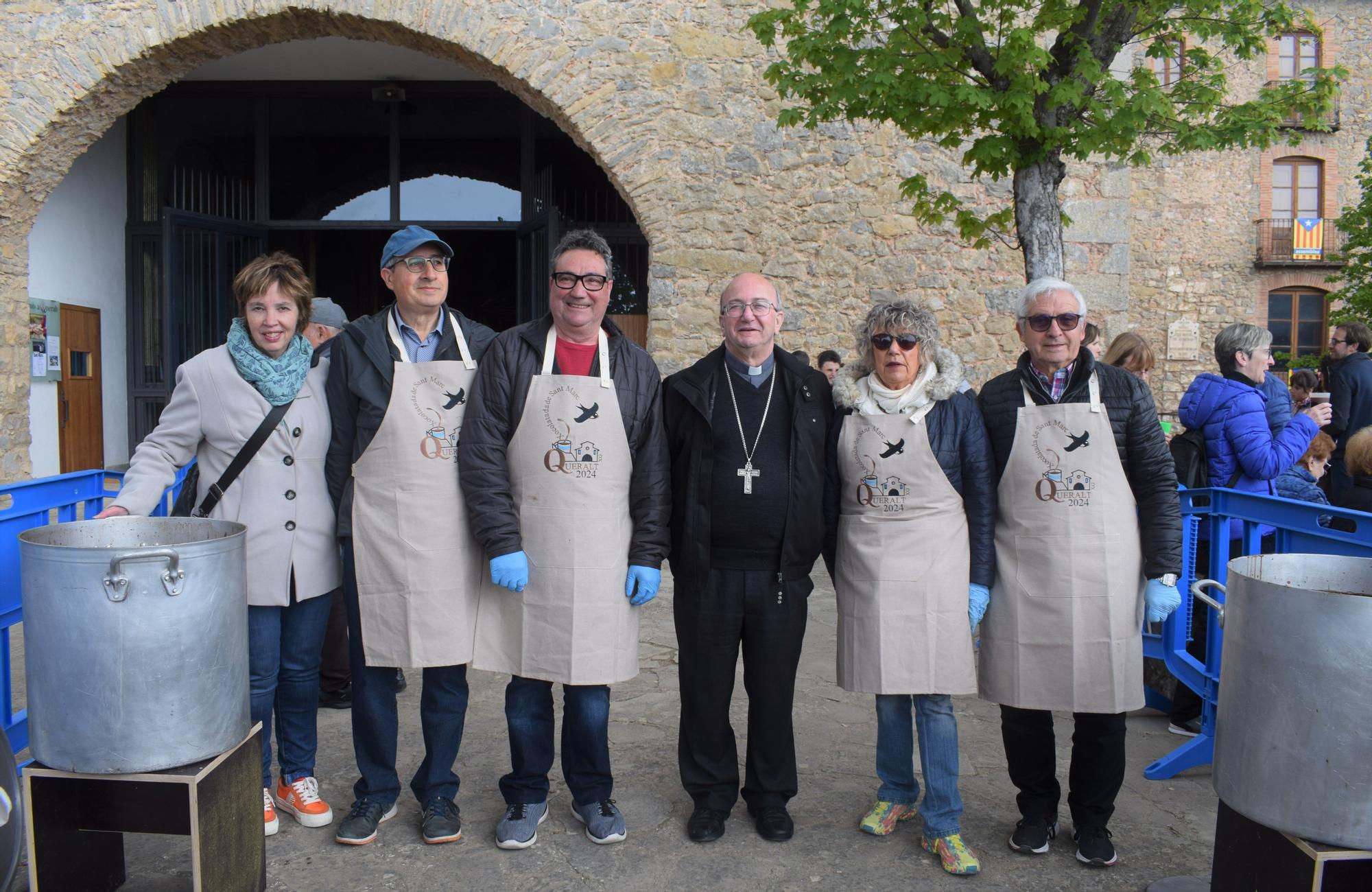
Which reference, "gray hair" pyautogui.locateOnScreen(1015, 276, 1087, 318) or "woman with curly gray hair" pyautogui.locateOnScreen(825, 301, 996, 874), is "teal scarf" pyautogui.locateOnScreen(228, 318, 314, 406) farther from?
"gray hair" pyautogui.locateOnScreen(1015, 276, 1087, 318)

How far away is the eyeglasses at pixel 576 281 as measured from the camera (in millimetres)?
3037

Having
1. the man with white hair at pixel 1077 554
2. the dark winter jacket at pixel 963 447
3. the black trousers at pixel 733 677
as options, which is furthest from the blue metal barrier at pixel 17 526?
the man with white hair at pixel 1077 554

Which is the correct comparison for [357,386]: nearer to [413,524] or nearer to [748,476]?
[413,524]

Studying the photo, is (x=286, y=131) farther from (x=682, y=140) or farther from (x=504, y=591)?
(x=504, y=591)

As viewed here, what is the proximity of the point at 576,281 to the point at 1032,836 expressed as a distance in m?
2.19

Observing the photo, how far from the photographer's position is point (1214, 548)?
12.4 ft

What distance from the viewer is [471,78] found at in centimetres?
983

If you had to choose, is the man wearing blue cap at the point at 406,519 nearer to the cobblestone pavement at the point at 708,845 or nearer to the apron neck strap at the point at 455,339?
the apron neck strap at the point at 455,339

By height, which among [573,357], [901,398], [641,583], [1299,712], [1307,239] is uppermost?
[1307,239]

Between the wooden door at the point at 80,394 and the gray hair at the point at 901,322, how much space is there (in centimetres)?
839

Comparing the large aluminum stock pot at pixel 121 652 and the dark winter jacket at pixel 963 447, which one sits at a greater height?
the dark winter jacket at pixel 963 447

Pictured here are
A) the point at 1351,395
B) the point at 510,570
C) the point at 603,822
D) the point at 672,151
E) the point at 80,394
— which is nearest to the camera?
the point at 510,570

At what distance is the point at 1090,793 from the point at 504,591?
1877 mm

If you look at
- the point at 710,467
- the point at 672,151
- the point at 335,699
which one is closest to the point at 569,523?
the point at 710,467
